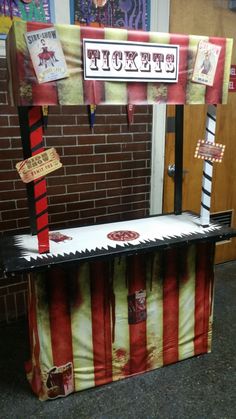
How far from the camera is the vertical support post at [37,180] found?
1.57m

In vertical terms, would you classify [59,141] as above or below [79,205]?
above

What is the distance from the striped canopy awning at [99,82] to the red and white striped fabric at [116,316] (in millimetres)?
833

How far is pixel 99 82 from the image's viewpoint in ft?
5.08

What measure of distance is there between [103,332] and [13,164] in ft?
4.09

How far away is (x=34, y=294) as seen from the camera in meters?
1.75

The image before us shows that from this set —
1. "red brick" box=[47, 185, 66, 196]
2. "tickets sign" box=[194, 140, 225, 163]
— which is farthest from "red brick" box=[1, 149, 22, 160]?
"tickets sign" box=[194, 140, 225, 163]

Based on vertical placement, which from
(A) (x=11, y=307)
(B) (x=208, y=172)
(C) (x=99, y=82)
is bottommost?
(A) (x=11, y=307)

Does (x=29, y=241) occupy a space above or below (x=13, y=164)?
below

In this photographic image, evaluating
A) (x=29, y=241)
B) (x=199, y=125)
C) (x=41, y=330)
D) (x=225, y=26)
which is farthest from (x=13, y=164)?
(x=225, y=26)

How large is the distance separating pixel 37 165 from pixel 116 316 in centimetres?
95

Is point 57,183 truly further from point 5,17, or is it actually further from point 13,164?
point 5,17

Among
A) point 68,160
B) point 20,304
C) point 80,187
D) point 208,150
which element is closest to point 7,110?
point 68,160

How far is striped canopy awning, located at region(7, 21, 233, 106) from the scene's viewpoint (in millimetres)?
1413

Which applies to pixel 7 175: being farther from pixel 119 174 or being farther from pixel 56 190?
pixel 119 174
